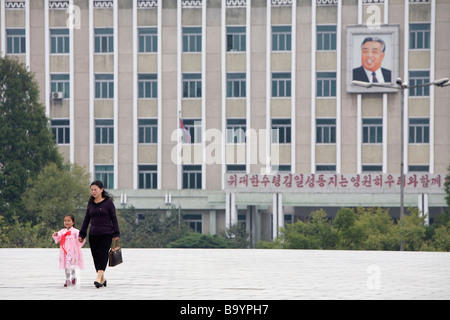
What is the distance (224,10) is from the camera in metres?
53.8

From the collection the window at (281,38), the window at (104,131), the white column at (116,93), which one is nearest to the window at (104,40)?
the white column at (116,93)

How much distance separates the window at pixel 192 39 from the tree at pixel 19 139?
14.9 meters

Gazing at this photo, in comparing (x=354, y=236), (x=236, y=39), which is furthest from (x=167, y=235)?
(x=354, y=236)

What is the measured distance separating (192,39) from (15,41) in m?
11.5

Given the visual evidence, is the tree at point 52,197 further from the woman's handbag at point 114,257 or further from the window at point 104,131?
the woman's handbag at point 114,257

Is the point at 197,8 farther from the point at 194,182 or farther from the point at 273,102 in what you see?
the point at 194,182

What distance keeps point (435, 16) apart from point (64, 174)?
2564 centimetres

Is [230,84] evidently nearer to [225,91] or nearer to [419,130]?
[225,91]

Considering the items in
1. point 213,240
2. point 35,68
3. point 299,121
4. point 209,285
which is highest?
point 35,68

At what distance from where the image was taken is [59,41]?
55219 mm

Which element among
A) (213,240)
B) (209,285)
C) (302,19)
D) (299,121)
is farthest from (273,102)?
(209,285)
